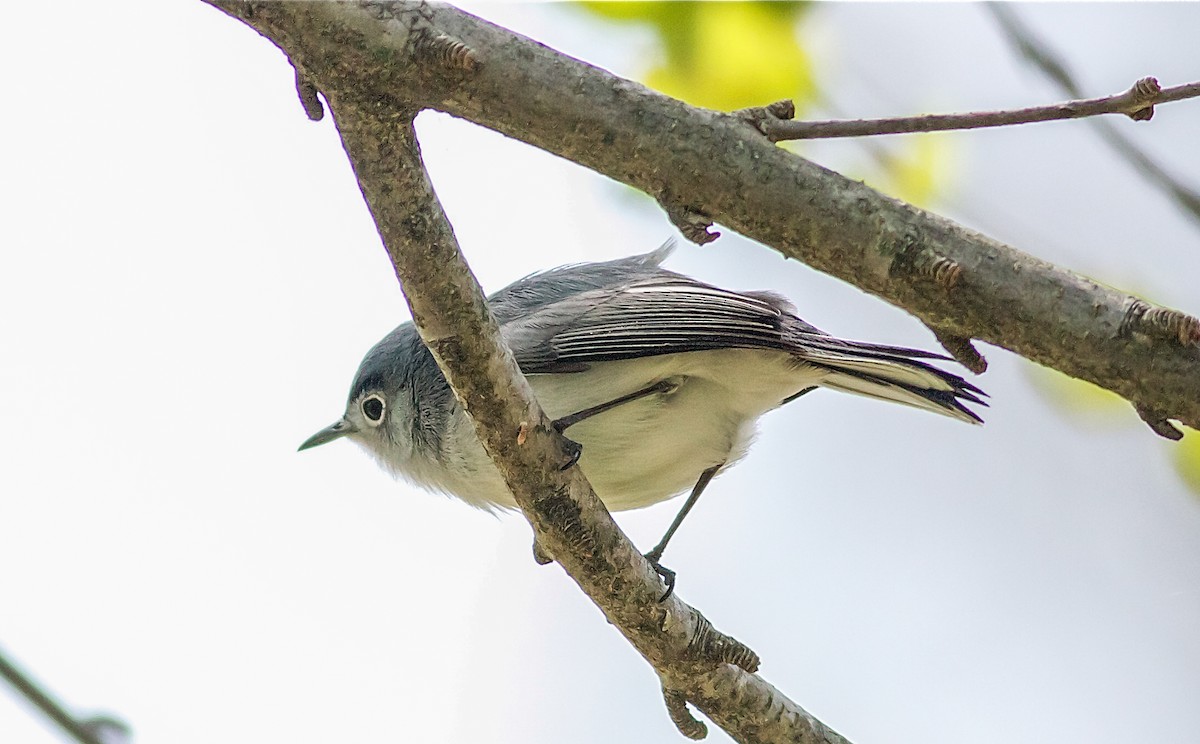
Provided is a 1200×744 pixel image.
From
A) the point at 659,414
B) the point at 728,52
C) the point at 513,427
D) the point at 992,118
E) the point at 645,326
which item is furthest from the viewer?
the point at 728,52

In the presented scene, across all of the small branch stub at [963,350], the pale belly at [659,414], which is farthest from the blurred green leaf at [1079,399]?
the small branch stub at [963,350]

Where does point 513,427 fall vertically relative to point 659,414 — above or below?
below

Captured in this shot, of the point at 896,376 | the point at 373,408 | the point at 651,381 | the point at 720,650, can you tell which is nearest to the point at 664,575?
the point at 720,650

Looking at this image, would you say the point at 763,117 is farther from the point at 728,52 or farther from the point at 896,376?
the point at 728,52

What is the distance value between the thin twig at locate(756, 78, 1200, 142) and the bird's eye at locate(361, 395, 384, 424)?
1759mm

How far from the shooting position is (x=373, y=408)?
3.35m

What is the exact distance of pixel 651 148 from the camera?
1852 millimetres

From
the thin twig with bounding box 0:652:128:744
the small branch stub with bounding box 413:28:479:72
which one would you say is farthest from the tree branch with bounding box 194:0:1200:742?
the thin twig with bounding box 0:652:128:744

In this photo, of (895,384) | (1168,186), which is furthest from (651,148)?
(895,384)

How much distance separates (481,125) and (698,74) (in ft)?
4.56

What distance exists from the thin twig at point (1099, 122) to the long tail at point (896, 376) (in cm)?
59

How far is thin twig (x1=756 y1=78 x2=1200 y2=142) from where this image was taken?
179cm

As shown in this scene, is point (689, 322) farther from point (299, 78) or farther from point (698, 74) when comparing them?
point (299, 78)

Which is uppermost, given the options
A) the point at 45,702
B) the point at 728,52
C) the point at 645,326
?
the point at 728,52
